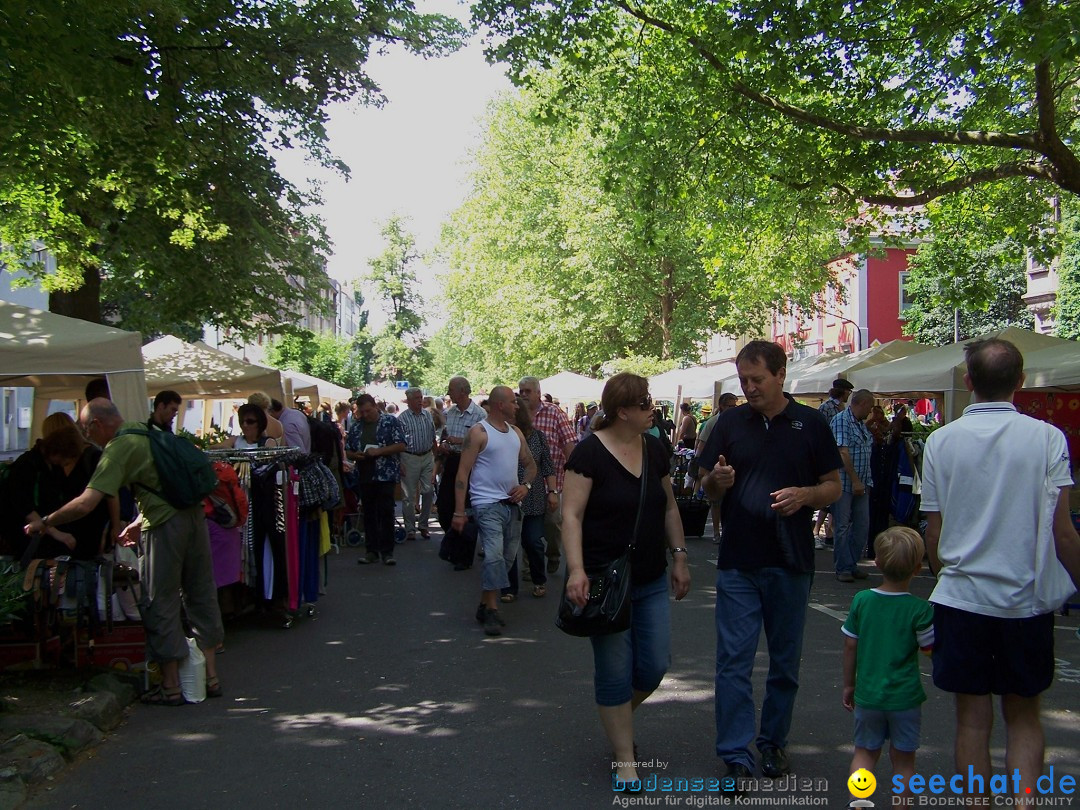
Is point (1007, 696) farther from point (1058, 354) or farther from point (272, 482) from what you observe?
point (1058, 354)

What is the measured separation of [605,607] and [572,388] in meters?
22.9

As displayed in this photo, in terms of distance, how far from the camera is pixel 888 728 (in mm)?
4164

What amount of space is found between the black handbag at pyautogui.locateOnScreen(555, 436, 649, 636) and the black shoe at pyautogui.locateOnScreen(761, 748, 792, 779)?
35.1 inches

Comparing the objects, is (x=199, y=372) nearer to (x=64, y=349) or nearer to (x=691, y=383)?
(x=64, y=349)

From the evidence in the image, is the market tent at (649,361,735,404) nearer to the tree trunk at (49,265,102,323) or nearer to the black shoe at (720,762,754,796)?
the tree trunk at (49,265,102,323)

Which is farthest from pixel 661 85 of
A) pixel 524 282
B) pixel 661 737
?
pixel 524 282

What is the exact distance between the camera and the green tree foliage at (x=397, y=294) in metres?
84.2

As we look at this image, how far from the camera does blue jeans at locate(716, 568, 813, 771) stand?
4.61m

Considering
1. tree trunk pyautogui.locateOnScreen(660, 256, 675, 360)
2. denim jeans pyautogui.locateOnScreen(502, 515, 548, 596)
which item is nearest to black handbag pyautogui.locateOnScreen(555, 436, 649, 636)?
denim jeans pyautogui.locateOnScreen(502, 515, 548, 596)

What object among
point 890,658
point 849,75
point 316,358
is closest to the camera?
point 890,658

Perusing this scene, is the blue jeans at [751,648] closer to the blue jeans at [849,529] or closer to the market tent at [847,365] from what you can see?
the blue jeans at [849,529]

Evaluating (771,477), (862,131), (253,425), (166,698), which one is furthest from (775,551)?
(862,131)

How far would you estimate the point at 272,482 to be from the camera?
8.20 m

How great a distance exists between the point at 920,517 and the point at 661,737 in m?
8.58
